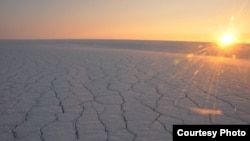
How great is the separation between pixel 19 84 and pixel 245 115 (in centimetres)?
334

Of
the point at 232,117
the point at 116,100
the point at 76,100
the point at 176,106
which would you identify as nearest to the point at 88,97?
the point at 76,100

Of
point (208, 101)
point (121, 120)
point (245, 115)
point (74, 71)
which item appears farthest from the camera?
point (74, 71)

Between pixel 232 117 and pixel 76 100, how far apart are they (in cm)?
184

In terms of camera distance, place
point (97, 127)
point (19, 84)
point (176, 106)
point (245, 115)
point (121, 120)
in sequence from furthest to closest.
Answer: point (19, 84) < point (176, 106) < point (245, 115) < point (121, 120) < point (97, 127)

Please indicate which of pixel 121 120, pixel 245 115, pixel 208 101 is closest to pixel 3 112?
pixel 121 120

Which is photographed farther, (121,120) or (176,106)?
(176,106)

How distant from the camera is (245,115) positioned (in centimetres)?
260

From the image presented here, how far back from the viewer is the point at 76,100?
307cm

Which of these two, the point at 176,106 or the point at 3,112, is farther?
the point at 176,106

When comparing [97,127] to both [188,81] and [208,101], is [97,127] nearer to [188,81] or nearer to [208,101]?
[208,101]

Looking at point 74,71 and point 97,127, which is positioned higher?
point 74,71

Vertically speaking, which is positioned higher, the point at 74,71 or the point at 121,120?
the point at 74,71

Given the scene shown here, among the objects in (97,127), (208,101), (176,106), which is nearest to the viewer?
(97,127)

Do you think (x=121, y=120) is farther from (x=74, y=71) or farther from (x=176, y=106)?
(x=74, y=71)
